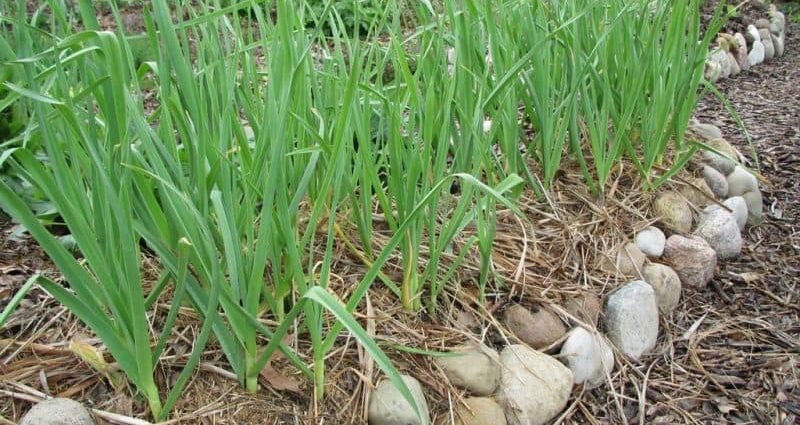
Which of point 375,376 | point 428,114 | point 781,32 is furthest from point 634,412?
point 781,32

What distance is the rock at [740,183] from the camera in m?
2.59

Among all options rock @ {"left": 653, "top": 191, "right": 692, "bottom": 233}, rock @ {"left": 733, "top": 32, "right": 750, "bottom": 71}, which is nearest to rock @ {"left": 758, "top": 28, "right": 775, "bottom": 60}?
rock @ {"left": 733, "top": 32, "right": 750, "bottom": 71}

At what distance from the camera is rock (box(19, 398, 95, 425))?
3.63 ft

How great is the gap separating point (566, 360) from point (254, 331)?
793mm

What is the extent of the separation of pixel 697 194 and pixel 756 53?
8.68ft

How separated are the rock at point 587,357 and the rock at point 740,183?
1.11 m

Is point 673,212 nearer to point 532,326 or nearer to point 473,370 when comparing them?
point 532,326

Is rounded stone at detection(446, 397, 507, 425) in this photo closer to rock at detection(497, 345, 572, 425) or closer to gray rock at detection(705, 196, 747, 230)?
rock at detection(497, 345, 572, 425)

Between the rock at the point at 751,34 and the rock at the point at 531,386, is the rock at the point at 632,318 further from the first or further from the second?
the rock at the point at 751,34

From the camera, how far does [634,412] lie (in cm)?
171

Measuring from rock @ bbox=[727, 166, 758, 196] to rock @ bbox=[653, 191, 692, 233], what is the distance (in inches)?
17.1

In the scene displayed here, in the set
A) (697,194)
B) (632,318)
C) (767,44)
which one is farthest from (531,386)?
(767,44)

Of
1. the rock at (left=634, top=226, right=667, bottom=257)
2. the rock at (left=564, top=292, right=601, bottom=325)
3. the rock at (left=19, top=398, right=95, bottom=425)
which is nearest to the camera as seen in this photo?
the rock at (left=19, top=398, right=95, bottom=425)

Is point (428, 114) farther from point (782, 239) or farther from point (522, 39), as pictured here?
point (782, 239)
